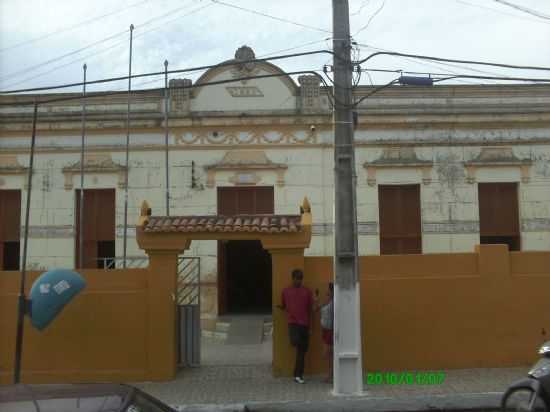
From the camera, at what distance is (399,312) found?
10156 mm

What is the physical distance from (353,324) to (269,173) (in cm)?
770

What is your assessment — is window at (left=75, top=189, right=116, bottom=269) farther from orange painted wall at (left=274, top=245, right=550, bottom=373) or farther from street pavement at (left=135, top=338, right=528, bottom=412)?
orange painted wall at (left=274, top=245, right=550, bottom=373)

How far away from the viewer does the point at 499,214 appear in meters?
15.9

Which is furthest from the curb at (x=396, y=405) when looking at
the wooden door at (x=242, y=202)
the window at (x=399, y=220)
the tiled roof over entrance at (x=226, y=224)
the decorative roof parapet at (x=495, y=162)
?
the decorative roof parapet at (x=495, y=162)

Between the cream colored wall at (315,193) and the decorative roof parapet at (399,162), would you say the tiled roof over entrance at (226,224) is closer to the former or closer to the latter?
the cream colored wall at (315,193)

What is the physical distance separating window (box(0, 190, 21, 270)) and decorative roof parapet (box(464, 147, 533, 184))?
12.1 m

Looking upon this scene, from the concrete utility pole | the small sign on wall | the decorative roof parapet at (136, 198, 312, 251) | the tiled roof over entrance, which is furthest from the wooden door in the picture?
the concrete utility pole

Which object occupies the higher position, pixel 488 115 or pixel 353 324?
pixel 488 115

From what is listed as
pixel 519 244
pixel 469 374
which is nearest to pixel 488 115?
pixel 519 244

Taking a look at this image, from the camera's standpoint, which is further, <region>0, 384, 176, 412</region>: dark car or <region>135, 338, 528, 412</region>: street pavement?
<region>135, 338, 528, 412</region>: street pavement

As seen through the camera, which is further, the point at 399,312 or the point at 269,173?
the point at 269,173

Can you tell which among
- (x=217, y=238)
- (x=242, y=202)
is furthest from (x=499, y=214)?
(x=217, y=238)

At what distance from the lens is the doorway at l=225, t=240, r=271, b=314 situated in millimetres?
18188

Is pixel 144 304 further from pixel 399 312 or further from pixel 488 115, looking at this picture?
pixel 488 115
